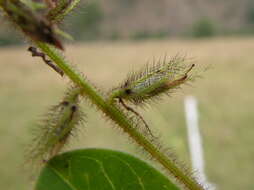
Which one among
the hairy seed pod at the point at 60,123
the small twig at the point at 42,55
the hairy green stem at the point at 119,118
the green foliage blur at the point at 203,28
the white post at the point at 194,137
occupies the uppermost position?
the green foliage blur at the point at 203,28

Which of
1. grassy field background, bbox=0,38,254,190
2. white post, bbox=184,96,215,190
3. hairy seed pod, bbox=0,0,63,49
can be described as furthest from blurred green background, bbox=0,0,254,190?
white post, bbox=184,96,215,190

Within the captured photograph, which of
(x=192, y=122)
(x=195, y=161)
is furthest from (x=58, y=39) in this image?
(x=192, y=122)

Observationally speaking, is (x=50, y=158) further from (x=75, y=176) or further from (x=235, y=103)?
(x=235, y=103)

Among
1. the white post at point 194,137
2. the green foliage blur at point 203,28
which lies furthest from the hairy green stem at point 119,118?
the green foliage blur at point 203,28

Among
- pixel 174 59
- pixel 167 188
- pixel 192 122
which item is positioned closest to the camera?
pixel 174 59

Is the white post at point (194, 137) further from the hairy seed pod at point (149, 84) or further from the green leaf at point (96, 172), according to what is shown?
the hairy seed pod at point (149, 84)

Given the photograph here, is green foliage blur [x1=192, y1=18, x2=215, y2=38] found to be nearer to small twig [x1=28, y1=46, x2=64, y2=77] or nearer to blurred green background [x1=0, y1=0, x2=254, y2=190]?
blurred green background [x1=0, y1=0, x2=254, y2=190]
